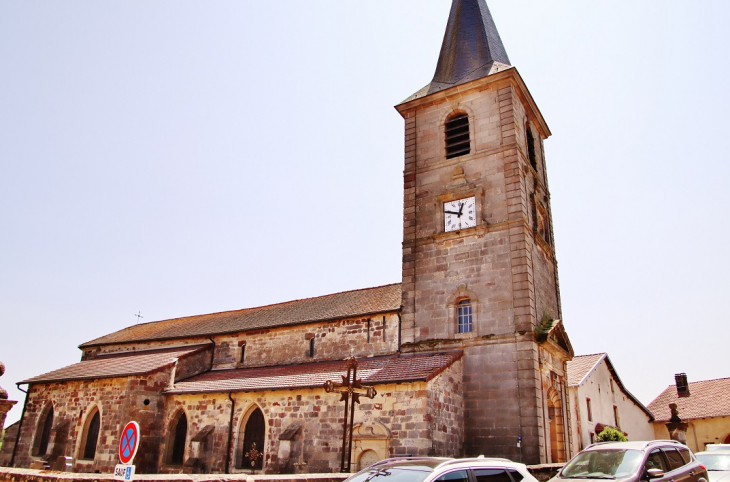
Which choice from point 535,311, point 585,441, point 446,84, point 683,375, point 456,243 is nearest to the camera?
point 535,311

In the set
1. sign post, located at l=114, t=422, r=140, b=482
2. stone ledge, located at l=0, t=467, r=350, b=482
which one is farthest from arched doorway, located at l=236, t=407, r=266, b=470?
sign post, located at l=114, t=422, r=140, b=482

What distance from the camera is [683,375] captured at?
37406mm

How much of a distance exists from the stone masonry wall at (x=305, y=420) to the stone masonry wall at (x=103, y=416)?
685mm

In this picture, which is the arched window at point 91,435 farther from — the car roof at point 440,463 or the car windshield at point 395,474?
the car roof at point 440,463

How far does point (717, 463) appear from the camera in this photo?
39.2 ft

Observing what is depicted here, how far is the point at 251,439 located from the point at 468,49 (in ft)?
57.7

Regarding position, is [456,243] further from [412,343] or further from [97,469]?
[97,469]

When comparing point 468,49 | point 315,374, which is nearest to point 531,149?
point 468,49

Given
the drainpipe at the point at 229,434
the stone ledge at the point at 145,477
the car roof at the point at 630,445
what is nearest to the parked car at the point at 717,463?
the car roof at the point at 630,445

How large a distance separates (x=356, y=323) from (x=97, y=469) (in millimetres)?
10578

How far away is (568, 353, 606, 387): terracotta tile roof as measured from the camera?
26.2 metres

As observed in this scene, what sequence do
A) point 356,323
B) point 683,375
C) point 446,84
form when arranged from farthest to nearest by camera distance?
point 683,375
point 446,84
point 356,323

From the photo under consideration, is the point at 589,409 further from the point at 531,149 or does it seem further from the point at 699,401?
the point at 531,149

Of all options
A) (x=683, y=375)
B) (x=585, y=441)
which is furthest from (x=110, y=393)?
(x=683, y=375)
